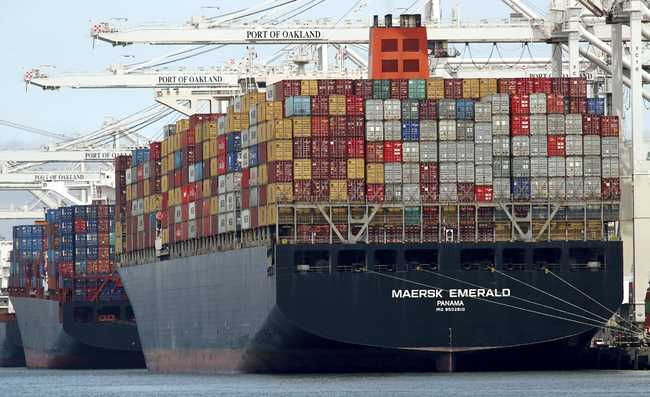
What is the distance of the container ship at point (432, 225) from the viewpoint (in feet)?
172

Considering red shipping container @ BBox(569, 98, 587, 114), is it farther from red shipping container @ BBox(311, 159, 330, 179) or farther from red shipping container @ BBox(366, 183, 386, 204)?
red shipping container @ BBox(311, 159, 330, 179)

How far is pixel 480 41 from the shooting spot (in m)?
63.7

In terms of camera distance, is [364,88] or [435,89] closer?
[364,88]

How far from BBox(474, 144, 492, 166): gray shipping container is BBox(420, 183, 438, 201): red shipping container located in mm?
2020

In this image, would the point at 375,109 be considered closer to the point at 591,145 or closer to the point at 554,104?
the point at 554,104

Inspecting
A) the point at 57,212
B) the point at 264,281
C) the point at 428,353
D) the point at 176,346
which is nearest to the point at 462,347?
the point at 428,353

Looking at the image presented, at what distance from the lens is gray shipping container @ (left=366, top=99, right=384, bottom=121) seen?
53625mm

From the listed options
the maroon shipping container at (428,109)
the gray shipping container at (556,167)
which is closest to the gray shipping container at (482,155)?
the maroon shipping container at (428,109)

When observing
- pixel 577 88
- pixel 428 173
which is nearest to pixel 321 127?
pixel 428 173

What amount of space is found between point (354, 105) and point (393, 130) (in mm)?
1909

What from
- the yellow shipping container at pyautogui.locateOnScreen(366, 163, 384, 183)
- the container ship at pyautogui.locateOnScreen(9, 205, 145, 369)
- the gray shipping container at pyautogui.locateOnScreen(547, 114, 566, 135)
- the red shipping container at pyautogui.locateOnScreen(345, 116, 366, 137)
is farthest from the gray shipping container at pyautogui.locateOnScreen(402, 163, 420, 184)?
the container ship at pyautogui.locateOnScreen(9, 205, 145, 369)

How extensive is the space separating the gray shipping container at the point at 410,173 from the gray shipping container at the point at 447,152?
41.2 inches

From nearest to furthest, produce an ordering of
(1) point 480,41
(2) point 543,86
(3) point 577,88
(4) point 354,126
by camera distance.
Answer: (4) point 354,126 < (2) point 543,86 < (3) point 577,88 < (1) point 480,41

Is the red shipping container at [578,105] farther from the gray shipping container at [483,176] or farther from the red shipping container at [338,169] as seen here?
the red shipping container at [338,169]
